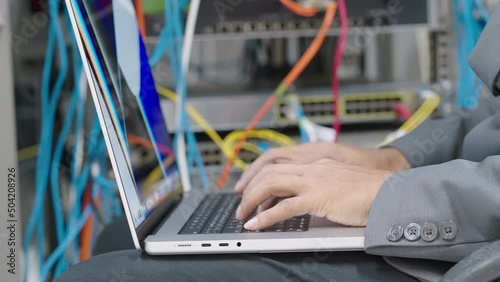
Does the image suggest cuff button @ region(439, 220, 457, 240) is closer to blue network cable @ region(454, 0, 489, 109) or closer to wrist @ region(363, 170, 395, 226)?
wrist @ region(363, 170, 395, 226)

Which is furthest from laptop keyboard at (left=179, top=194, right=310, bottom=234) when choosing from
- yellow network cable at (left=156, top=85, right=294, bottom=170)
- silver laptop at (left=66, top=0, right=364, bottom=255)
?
yellow network cable at (left=156, top=85, right=294, bottom=170)

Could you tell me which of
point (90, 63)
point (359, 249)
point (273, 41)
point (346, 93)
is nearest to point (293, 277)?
point (359, 249)

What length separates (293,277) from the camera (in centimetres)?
68

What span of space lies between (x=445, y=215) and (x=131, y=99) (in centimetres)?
49

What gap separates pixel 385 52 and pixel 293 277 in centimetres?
99

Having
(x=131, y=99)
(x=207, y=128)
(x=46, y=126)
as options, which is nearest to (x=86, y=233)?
(x=46, y=126)

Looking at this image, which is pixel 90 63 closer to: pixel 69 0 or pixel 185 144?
pixel 69 0

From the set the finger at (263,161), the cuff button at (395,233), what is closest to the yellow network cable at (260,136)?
the finger at (263,161)

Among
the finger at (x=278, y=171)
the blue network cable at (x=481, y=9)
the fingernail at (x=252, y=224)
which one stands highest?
the blue network cable at (x=481, y=9)

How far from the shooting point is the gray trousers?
→ 0.68m

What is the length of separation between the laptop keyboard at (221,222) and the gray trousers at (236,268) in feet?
0.19

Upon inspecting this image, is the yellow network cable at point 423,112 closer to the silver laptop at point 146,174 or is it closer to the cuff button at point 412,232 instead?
the silver laptop at point 146,174

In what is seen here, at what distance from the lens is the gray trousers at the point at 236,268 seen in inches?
26.7

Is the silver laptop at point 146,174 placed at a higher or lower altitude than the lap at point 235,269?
higher
